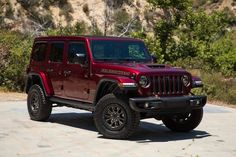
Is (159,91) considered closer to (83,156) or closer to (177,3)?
(83,156)

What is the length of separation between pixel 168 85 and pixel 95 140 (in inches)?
66.7

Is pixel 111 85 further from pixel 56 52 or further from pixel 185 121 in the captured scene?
pixel 56 52

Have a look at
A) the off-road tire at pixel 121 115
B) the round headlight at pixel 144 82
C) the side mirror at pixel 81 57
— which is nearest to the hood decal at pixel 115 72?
the round headlight at pixel 144 82

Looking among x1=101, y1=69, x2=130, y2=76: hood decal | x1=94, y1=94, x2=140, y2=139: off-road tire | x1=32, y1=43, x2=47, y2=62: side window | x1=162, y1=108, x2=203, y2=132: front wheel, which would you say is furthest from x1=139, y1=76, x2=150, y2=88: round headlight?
x1=32, y1=43, x2=47, y2=62: side window

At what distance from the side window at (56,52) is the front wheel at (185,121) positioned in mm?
2628

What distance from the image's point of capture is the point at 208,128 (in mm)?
11664

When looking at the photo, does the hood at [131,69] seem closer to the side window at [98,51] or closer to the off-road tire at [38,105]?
the side window at [98,51]

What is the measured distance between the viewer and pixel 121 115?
31.6 ft

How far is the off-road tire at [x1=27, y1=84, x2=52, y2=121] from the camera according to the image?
11797mm

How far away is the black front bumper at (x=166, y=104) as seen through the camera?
364 inches

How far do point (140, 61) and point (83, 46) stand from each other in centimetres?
123

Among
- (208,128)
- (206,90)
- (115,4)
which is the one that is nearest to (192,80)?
(208,128)

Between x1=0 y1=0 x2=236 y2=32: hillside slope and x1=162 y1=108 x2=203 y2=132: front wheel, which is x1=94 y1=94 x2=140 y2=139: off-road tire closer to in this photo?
x1=162 y1=108 x2=203 y2=132: front wheel

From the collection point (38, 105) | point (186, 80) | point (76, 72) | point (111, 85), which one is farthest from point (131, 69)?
point (38, 105)
